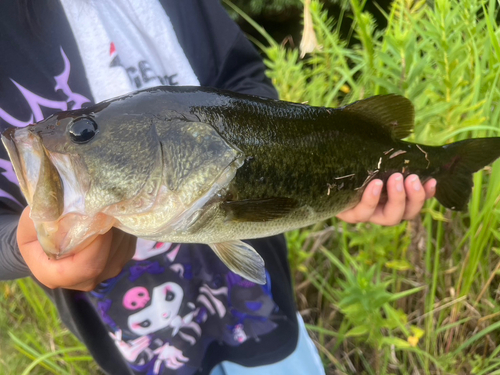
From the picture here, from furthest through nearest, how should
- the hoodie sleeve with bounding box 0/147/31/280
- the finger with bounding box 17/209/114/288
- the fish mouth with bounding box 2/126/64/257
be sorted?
the hoodie sleeve with bounding box 0/147/31/280
the finger with bounding box 17/209/114/288
the fish mouth with bounding box 2/126/64/257

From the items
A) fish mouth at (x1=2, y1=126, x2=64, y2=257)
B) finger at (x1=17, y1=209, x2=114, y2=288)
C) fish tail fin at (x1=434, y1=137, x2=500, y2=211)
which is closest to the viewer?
fish mouth at (x1=2, y1=126, x2=64, y2=257)

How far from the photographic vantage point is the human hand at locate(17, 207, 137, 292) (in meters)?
0.79

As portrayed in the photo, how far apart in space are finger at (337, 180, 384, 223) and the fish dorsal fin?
6.5 inches

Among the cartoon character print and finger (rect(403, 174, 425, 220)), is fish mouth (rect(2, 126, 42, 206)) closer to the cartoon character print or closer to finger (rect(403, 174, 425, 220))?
the cartoon character print

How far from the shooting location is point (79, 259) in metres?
0.78

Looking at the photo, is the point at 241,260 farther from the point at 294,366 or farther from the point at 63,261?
the point at 294,366

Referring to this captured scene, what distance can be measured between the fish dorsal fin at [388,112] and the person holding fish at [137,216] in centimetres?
9

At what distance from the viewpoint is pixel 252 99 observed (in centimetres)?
89

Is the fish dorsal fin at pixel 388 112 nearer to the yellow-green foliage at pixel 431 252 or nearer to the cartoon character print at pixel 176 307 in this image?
the yellow-green foliage at pixel 431 252

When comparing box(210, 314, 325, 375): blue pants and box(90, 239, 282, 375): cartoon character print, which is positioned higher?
box(90, 239, 282, 375): cartoon character print

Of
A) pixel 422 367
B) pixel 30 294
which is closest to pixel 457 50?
pixel 422 367

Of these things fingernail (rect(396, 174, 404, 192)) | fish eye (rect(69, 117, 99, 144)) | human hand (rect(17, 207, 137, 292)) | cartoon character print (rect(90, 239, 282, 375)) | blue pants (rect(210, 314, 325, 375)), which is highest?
fish eye (rect(69, 117, 99, 144))

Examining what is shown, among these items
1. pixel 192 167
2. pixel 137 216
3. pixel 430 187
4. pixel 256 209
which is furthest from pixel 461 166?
pixel 137 216

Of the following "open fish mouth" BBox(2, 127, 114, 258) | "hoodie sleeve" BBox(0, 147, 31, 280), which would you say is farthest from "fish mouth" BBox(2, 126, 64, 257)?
"hoodie sleeve" BBox(0, 147, 31, 280)
